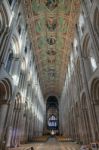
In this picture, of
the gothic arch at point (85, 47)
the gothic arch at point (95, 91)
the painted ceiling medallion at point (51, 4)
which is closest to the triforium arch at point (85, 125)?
the gothic arch at point (95, 91)

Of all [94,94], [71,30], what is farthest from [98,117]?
[71,30]

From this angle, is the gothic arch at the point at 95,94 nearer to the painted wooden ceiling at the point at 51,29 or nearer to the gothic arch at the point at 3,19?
the gothic arch at the point at 3,19

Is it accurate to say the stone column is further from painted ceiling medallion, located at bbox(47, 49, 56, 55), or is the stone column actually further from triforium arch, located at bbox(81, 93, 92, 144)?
painted ceiling medallion, located at bbox(47, 49, 56, 55)

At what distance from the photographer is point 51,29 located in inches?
658

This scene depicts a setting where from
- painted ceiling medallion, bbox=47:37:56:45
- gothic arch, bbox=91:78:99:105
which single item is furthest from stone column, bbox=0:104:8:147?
painted ceiling medallion, bbox=47:37:56:45

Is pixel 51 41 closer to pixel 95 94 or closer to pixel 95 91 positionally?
pixel 95 91

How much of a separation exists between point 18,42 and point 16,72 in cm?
312

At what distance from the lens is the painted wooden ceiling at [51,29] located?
13.9 metres

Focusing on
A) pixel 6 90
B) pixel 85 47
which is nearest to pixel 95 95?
pixel 85 47

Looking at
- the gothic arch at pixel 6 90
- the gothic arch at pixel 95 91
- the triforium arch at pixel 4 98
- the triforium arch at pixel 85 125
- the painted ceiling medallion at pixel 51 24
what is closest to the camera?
the triforium arch at pixel 4 98

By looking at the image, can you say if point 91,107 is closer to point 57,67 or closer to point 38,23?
point 38,23

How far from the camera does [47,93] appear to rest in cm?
4031

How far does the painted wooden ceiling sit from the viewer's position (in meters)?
13.9

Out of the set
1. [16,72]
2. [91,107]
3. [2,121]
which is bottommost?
[2,121]
